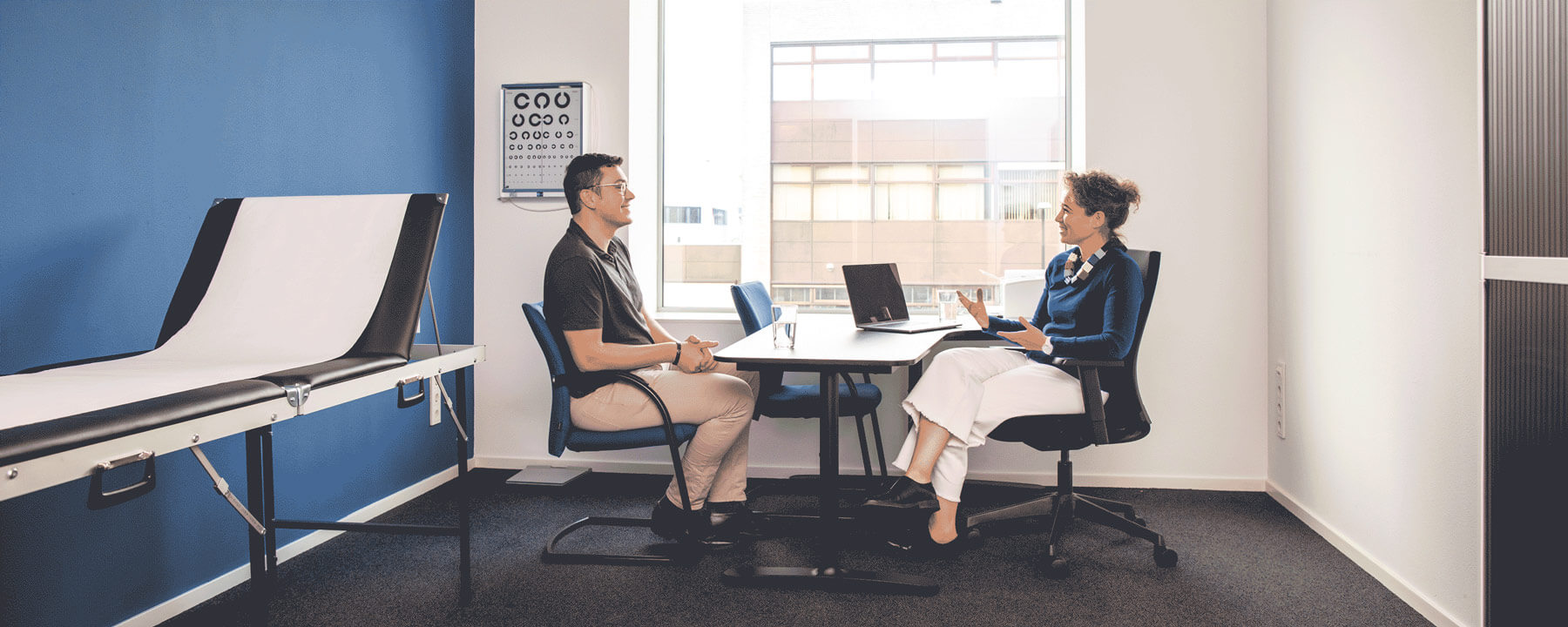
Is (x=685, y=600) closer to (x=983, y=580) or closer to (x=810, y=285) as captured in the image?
(x=983, y=580)

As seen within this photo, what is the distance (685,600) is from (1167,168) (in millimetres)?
2657

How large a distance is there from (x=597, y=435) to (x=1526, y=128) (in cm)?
229

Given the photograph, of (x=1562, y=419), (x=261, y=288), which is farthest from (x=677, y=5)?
(x=1562, y=419)

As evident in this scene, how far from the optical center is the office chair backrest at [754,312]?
10.3ft

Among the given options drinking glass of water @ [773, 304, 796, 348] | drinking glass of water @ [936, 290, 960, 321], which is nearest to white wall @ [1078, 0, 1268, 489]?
drinking glass of water @ [936, 290, 960, 321]

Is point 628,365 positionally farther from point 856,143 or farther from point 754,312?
point 856,143

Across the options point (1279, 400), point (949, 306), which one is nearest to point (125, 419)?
point (949, 306)

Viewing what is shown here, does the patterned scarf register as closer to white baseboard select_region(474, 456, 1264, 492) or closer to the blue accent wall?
white baseboard select_region(474, 456, 1264, 492)

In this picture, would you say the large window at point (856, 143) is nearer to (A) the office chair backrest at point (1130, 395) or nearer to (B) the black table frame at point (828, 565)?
(A) the office chair backrest at point (1130, 395)

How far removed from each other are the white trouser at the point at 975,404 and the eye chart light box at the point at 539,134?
2063mm

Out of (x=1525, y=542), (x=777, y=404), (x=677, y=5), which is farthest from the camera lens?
(x=677, y=5)

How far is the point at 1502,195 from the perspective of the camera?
1462 millimetres

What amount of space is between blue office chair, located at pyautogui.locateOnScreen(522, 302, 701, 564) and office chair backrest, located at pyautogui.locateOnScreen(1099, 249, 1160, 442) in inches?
53.2

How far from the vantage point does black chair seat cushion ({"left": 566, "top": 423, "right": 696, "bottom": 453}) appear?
2580 millimetres
